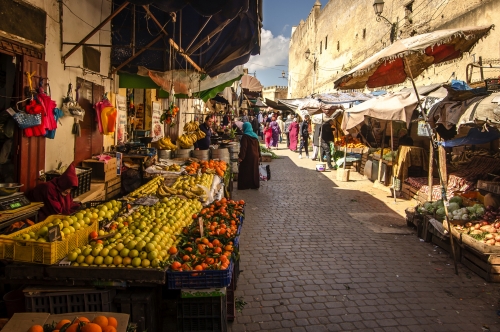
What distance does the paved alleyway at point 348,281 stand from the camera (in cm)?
393

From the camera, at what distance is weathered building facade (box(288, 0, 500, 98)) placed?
34.7ft

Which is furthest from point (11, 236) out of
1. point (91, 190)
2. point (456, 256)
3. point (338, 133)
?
point (338, 133)

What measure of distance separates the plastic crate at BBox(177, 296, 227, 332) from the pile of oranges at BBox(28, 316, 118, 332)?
0.76 metres

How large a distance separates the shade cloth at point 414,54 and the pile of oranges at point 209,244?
3.23 metres

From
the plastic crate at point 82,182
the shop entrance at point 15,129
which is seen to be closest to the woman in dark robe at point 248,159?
the plastic crate at point 82,182

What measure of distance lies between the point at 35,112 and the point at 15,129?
349 mm

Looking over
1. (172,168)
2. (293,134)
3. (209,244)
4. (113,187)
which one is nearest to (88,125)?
(113,187)

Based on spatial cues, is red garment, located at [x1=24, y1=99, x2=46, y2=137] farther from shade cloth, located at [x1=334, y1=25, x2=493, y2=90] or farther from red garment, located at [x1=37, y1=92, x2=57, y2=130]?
shade cloth, located at [x1=334, y1=25, x2=493, y2=90]

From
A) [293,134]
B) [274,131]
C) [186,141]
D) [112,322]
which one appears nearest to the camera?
[112,322]

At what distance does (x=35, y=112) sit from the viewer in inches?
199

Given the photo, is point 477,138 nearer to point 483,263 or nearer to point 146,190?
point 483,263

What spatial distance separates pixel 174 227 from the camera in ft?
14.0

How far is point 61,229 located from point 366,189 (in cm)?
977

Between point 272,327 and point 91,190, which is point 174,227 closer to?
point 272,327
